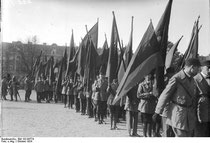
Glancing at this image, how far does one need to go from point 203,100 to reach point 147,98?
2042 mm

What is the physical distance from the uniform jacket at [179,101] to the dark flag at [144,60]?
1611mm

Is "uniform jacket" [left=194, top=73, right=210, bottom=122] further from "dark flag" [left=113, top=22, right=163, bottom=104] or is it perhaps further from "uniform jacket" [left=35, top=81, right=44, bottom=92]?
"uniform jacket" [left=35, top=81, right=44, bottom=92]

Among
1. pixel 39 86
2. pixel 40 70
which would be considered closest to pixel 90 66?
pixel 39 86

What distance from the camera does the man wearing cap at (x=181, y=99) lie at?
5695 millimetres

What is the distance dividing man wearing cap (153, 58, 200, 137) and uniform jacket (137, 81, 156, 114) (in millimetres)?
2619

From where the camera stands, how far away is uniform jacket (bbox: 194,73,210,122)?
674cm

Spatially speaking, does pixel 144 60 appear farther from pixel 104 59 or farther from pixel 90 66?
pixel 104 59

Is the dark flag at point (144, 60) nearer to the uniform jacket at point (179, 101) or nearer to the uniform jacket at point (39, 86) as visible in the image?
the uniform jacket at point (179, 101)

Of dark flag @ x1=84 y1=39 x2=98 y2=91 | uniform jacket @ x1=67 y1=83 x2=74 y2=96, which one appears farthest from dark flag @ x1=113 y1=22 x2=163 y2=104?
uniform jacket @ x1=67 y1=83 x2=74 y2=96

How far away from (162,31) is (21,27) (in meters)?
5.18

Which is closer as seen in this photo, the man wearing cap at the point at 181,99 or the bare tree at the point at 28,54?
the man wearing cap at the point at 181,99

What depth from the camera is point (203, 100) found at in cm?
678

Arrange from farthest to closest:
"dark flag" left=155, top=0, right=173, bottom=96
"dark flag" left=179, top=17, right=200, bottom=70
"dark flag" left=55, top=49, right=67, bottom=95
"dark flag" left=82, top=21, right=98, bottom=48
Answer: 1. "dark flag" left=55, top=49, right=67, bottom=95
2. "dark flag" left=82, top=21, right=98, bottom=48
3. "dark flag" left=179, top=17, right=200, bottom=70
4. "dark flag" left=155, top=0, right=173, bottom=96

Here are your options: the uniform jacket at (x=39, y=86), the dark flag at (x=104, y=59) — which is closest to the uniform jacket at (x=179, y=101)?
the dark flag at (x=104, y=59)
